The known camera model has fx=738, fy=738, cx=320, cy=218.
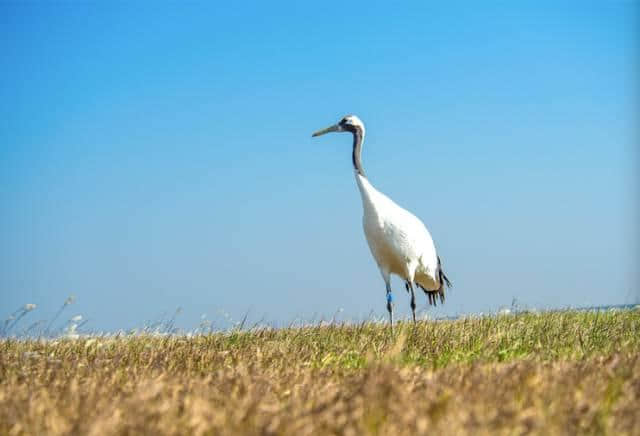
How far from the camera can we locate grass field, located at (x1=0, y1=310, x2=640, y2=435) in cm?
293

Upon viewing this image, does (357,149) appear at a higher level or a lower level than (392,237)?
higher

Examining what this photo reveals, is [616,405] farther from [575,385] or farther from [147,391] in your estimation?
[147,391]

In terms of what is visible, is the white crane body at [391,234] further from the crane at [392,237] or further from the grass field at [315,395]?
the grass field at [315,395]

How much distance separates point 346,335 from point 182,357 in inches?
105

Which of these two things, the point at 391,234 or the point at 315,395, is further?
the point at 391,234

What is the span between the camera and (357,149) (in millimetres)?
12469

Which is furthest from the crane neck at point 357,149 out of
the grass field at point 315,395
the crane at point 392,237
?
the grass field at point 315,395

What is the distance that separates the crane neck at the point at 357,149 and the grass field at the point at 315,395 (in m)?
6.03

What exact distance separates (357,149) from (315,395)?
908cm

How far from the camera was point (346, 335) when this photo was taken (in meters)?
8.25

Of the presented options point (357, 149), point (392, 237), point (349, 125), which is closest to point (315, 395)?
point (392, 237)

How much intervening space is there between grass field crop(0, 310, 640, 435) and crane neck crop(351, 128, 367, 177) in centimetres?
603

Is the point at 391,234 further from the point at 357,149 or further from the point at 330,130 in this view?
the point at 330,130

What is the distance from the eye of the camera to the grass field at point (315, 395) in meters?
2.93
